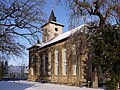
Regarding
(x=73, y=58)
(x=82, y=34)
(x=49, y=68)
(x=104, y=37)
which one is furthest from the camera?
(x=49, y=68)

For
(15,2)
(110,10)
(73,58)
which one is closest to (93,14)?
(110,10)

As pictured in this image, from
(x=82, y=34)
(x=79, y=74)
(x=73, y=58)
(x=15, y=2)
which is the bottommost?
(x=79, y=74)

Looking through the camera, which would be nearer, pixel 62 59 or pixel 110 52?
pixel 110 52

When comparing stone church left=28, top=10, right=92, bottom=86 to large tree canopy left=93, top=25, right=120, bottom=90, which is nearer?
large tree canopy left=93, top=25, right=120, bottom=90

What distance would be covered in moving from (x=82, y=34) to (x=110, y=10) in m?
7.42

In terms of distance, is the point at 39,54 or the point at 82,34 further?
the point at 39,54

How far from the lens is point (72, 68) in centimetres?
4022

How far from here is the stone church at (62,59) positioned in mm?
30672

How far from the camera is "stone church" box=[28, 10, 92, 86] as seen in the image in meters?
30.7

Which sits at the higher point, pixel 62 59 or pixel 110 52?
pixel 62 59

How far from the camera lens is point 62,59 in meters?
44.0

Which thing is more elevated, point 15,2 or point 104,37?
point 15,2

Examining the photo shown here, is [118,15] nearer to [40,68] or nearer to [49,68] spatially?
[49,68]

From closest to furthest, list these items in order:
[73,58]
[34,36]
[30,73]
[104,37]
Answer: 1. [104,37]
2. [34,36]
3. [73,58]
4. [30,73]
